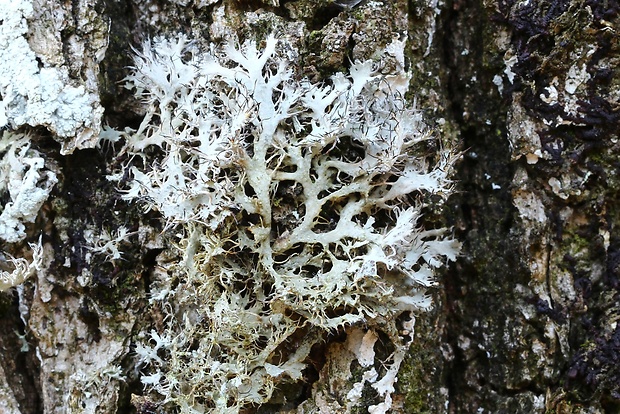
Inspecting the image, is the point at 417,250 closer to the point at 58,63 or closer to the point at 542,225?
the point at 542,225

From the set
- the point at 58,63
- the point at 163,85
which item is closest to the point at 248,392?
the point at 163,85

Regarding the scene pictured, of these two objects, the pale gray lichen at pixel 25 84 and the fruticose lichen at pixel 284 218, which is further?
the pale gray lichen at pixel 25 84

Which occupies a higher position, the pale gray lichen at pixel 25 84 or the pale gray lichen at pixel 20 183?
the pale gray lichen at pixel 25 84

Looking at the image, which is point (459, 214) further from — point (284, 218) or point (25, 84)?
point (25, 84)

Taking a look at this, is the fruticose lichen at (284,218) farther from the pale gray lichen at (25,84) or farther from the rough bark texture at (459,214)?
the pale gray lichen at (25,84)

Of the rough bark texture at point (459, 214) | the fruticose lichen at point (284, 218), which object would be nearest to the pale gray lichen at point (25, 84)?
the rough bark texture at point (459, 214)

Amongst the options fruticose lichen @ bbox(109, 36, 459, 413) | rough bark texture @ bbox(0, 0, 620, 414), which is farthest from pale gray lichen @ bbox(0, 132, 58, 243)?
fruticose lichen @ bbox(109, 36, 459, 413)
